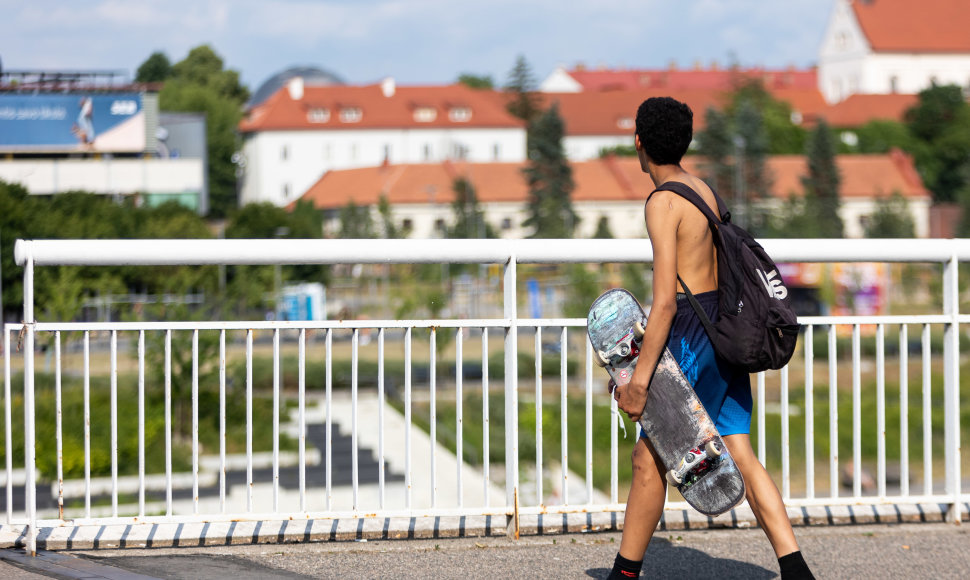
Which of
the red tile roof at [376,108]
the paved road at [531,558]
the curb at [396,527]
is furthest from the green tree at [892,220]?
the paved road at [531,558]

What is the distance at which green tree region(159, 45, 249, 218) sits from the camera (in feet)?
353

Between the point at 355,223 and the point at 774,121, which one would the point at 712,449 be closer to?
the point at 355,223

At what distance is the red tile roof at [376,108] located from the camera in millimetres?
113938

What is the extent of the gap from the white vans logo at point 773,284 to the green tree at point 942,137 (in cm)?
9647

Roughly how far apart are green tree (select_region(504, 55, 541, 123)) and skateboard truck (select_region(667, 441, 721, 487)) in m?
116

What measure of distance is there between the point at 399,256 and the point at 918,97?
11488 cm

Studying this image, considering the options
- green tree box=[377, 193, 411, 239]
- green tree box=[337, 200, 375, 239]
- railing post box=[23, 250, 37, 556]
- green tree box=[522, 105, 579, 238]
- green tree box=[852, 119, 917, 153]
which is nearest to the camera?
railing post box=[23, 250, 37, 556]

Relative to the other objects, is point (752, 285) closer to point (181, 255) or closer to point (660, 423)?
point (660, 423)

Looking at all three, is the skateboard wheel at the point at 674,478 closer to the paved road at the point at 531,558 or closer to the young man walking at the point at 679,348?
the young man walking at the point at 679,348

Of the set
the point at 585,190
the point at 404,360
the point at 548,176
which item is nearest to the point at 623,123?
the point at 585,190

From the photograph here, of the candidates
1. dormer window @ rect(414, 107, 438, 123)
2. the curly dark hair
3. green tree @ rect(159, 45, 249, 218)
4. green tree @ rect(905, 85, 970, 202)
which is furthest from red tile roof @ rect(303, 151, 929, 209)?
the curly dark hair

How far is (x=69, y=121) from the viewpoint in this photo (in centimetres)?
7200

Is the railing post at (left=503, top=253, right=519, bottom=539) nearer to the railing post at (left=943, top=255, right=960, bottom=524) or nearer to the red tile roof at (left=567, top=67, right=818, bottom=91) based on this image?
the railing post at (left=943, top=255, right=960, bottom=524)

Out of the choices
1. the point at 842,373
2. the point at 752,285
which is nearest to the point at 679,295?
the point at 752,285
